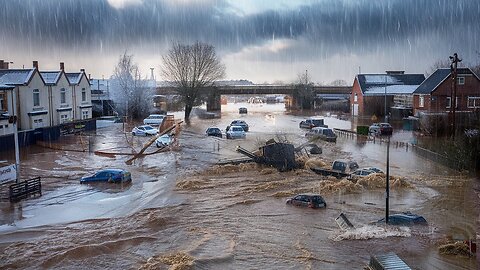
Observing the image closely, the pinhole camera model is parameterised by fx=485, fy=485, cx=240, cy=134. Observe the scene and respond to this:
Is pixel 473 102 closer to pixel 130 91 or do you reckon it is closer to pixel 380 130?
pixel 380 130

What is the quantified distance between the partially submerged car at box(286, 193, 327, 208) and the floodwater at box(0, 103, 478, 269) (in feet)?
1.52

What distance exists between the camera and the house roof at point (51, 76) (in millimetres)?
47694

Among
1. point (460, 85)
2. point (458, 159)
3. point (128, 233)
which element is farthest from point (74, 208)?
point (460, 85)

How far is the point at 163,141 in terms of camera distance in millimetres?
41969

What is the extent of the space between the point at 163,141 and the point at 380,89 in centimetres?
3591

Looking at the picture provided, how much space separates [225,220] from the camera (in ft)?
A: 66.8

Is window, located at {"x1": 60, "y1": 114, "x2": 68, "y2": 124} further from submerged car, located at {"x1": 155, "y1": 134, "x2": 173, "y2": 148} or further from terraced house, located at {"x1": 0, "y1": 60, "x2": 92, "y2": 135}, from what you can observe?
→ submerged car, located at {"x1": 155, "y1": 134, "x2": 173, "y2": 148}

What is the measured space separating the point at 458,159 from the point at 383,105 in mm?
36093

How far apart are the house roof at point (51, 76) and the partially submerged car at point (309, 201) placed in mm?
32987

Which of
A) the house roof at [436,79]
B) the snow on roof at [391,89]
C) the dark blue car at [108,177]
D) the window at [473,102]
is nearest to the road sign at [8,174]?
the dark blue car at [108,177]

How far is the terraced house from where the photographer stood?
37.9m

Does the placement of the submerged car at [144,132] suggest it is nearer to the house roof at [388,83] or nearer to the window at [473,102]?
the house roof at [388,83]

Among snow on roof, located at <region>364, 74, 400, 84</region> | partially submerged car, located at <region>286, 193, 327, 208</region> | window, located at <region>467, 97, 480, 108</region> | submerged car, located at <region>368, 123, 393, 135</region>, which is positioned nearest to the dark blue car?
partially submerged car, located at <region>286, 193, 327, 208</region>

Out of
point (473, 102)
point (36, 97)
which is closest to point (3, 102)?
point (36, 97)
